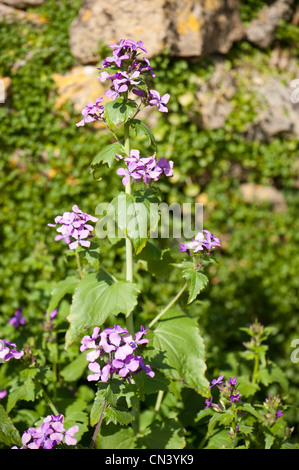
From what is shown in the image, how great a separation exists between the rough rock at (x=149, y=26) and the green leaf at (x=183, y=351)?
2951 millimetres

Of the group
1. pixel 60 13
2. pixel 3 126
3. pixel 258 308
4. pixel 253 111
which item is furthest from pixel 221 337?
→ pixel 60 13

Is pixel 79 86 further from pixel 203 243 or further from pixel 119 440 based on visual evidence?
pixel 119 440

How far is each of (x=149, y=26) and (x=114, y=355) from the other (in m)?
3.51

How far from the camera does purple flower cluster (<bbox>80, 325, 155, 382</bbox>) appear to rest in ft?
5.59

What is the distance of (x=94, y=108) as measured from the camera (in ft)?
7.07

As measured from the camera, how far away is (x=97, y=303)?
2201mm

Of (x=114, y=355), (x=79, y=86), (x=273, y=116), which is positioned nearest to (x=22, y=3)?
(x=79, y=86)

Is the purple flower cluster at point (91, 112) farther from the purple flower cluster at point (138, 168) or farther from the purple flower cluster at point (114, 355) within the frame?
the purple flower cluster at point (114, 355)

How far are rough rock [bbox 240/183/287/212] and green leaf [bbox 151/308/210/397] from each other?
291 cm

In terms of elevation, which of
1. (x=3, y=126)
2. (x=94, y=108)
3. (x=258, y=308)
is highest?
(x=94, y=108)

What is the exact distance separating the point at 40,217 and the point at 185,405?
243 cm

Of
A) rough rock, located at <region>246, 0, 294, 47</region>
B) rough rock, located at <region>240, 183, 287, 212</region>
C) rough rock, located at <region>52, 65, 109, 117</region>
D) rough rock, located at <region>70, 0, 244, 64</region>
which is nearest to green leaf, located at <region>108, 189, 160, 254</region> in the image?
rough rock, located at <region>52, 65, 109, 117</region>

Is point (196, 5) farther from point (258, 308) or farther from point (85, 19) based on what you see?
point (258, 308)

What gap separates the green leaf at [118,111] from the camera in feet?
6.53
